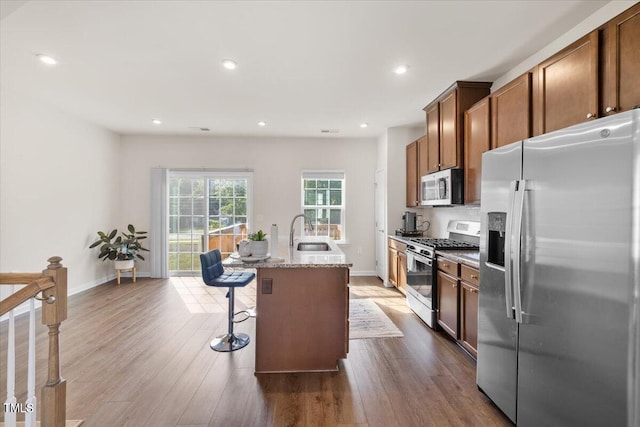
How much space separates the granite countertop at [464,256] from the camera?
2613 mm

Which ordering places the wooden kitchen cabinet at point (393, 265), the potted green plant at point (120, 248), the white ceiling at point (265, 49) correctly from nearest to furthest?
1. the white ceiling at point (265, 49)
2. the wooden kitchen cabinet at point (393, 265)
3. the potted green plant at point (120, 248)

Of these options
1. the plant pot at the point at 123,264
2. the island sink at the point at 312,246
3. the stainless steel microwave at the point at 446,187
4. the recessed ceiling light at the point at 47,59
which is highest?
the recessed ceiling light at the point at 47,59

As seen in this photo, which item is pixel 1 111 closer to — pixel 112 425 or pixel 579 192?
pixel 112 425

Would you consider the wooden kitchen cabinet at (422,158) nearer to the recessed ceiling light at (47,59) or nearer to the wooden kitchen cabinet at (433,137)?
the wooden kitchen cabinet at (433,137)

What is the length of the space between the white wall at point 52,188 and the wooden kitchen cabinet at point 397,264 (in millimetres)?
4984

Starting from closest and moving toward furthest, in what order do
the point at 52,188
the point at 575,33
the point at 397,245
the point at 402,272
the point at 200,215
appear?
the point at 575,33
the point at 52,188
the point at 402,272
the point at 397,245
the point at 200,215

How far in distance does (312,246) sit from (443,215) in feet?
7.05

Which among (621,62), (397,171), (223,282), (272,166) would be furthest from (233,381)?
(272,166)

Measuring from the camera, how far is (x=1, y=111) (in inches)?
143

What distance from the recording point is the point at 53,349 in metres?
1.67

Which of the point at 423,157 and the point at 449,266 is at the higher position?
the point at 423,157

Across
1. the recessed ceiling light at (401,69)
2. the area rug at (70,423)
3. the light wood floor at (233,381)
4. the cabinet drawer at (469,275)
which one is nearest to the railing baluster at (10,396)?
the area rug at (70,423)

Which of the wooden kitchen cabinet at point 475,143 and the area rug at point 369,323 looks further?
the area rug at point 369,323

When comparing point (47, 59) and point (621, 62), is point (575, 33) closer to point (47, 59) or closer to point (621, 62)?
point (621, 62)
